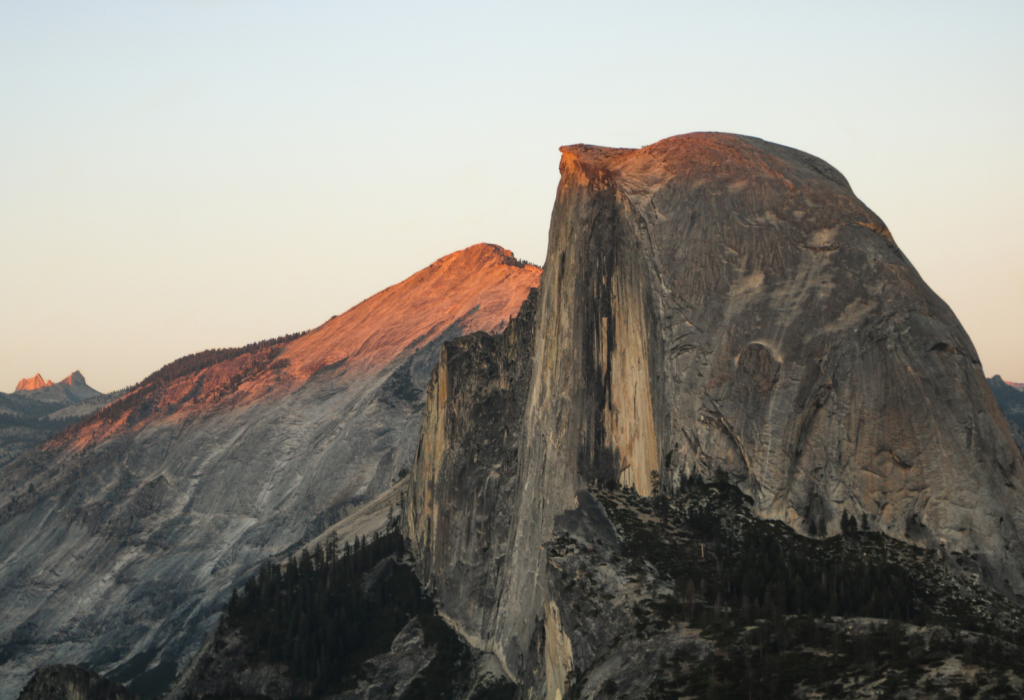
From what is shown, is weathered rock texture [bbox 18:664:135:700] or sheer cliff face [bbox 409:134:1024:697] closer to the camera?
sheer cliff face [bbox 409:134:1024:697]

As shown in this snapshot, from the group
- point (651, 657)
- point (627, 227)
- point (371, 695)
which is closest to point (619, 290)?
point (627, 227)

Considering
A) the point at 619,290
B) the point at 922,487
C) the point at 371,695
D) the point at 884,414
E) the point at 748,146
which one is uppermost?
the point at 748,146

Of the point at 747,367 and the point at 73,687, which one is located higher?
the point at 747,367

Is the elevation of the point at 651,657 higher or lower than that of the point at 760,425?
lower

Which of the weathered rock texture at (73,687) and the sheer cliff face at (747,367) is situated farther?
the weathered rock texture at (73,687)

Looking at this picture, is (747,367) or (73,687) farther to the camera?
(73,687)

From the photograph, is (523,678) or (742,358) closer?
(742,358)

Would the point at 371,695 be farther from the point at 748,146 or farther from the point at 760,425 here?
the point at 748,146

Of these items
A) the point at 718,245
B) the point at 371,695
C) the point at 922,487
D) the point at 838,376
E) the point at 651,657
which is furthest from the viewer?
the point at 371,695
